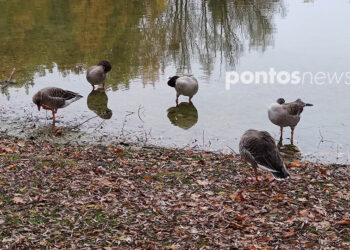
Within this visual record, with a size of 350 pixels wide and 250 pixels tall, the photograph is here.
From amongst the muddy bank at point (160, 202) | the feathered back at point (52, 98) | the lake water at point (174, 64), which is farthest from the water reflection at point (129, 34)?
the muddy bank at point (160, 202)

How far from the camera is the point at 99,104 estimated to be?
52.1 ft

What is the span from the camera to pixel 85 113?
1504cm

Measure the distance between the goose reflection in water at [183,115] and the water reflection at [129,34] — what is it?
2689 millimetres

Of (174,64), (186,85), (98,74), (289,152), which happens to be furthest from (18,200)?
(174,64)

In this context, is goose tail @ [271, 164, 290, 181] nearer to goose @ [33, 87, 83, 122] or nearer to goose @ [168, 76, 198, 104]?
goose @ [168, 76, 198, 104]

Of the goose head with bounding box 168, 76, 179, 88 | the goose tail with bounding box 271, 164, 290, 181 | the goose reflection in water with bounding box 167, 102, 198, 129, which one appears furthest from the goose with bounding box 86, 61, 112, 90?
the goose tail with bounding box 271, 164, 290, 181

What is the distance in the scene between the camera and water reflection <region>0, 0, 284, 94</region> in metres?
19.7

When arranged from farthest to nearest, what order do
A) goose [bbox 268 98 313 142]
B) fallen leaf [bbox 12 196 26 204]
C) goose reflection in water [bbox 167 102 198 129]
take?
goose reflection in water [bbox 167 102 198 129]
goose [bbox 268 98 313 142]
fallen leaf [bbox 12 196 26 204]

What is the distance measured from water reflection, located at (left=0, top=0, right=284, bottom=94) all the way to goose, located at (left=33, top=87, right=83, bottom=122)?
336 cm

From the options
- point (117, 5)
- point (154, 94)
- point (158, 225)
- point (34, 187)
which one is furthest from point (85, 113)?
point (117, 5)

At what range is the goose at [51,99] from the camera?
1393 cm

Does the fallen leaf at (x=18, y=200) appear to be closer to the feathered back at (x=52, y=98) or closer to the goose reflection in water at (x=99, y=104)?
the feathered back at (x=52, y=98)

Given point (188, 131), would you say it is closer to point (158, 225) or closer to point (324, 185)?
point (324, 185)

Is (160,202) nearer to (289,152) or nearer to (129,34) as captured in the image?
(289,152)
